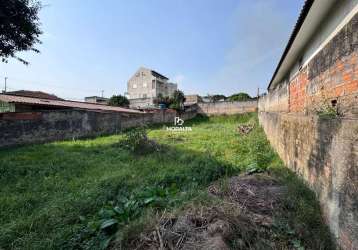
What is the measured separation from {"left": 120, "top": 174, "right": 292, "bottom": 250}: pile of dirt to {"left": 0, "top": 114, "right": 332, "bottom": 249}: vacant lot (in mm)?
22

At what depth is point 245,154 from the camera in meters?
6.47

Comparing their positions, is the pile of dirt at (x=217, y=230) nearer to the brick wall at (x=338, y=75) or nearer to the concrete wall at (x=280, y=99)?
the brick wall at (x=338, y=75)

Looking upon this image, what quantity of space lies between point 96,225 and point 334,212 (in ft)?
8.07

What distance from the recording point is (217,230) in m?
2.12

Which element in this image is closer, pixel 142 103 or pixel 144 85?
pixel 142 103

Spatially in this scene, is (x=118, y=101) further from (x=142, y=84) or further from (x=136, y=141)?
(x=136, y=141)

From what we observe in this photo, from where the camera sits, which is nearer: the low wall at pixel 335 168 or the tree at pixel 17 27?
the low wall at pixel 335 168

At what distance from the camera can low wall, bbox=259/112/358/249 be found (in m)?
1.74

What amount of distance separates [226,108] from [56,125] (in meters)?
16.1

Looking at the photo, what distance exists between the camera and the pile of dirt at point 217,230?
2.02 metres

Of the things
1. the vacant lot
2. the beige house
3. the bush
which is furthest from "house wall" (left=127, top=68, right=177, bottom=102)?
the vacant lot

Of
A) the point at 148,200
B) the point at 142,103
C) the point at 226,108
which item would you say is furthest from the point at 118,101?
the point at 148,200

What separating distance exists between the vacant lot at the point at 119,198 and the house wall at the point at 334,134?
0.28m

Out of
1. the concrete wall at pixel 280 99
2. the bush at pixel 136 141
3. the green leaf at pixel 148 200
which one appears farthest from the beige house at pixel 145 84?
the green leaf at pixel 148 200
